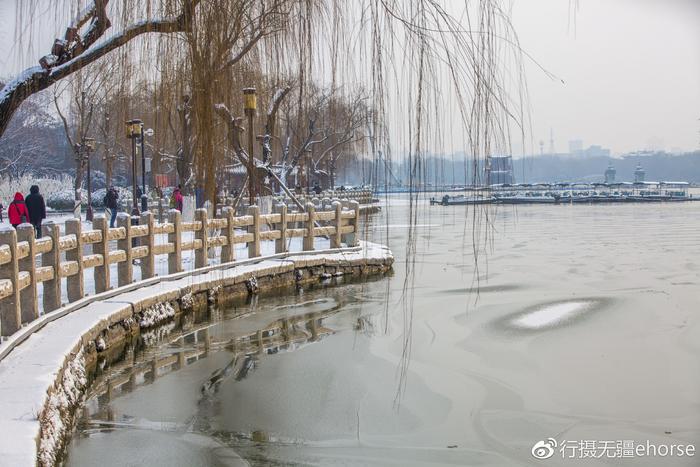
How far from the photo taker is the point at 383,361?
808 centimetres

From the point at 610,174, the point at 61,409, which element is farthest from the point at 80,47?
the point at 610,174

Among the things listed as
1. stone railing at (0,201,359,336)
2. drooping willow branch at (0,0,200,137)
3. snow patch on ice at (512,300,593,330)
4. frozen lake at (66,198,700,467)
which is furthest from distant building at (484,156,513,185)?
snow patch on ice at (512,300,593,330)

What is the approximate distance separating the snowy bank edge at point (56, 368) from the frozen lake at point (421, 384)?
278 mm

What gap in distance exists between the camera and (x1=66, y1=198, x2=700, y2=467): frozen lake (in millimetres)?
5465

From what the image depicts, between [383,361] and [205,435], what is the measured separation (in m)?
2.67

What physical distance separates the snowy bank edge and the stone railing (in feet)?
0.71

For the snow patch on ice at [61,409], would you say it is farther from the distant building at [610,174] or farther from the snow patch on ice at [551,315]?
the distant building at [610,174]

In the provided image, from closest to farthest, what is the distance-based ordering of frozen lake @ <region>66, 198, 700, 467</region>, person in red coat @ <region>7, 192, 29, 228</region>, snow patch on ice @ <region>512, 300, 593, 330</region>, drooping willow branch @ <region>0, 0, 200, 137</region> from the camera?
1. drooping willow branch @ <region>0, 0, 200, 137</region>
2. frozen lake @ <region>66, 198, 700, 467</region>
3. snow patch on ice @ <region>512, 300, 593, 330</region>
4. person in red coat @ <region>7, 192, 29, 228</region>

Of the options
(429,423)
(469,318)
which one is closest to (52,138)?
(469,318)

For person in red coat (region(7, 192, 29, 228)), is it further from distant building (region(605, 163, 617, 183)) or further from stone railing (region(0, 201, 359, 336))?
distant building (region(605, 163, 617, 183))

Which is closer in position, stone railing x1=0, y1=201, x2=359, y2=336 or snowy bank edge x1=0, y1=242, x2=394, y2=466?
snowy bank edge x1=0, y1=242, x2=394, y2=466

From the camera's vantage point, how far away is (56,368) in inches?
231

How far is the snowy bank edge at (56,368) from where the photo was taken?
453 centimetres

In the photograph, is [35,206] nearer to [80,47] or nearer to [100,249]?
[100,249]
